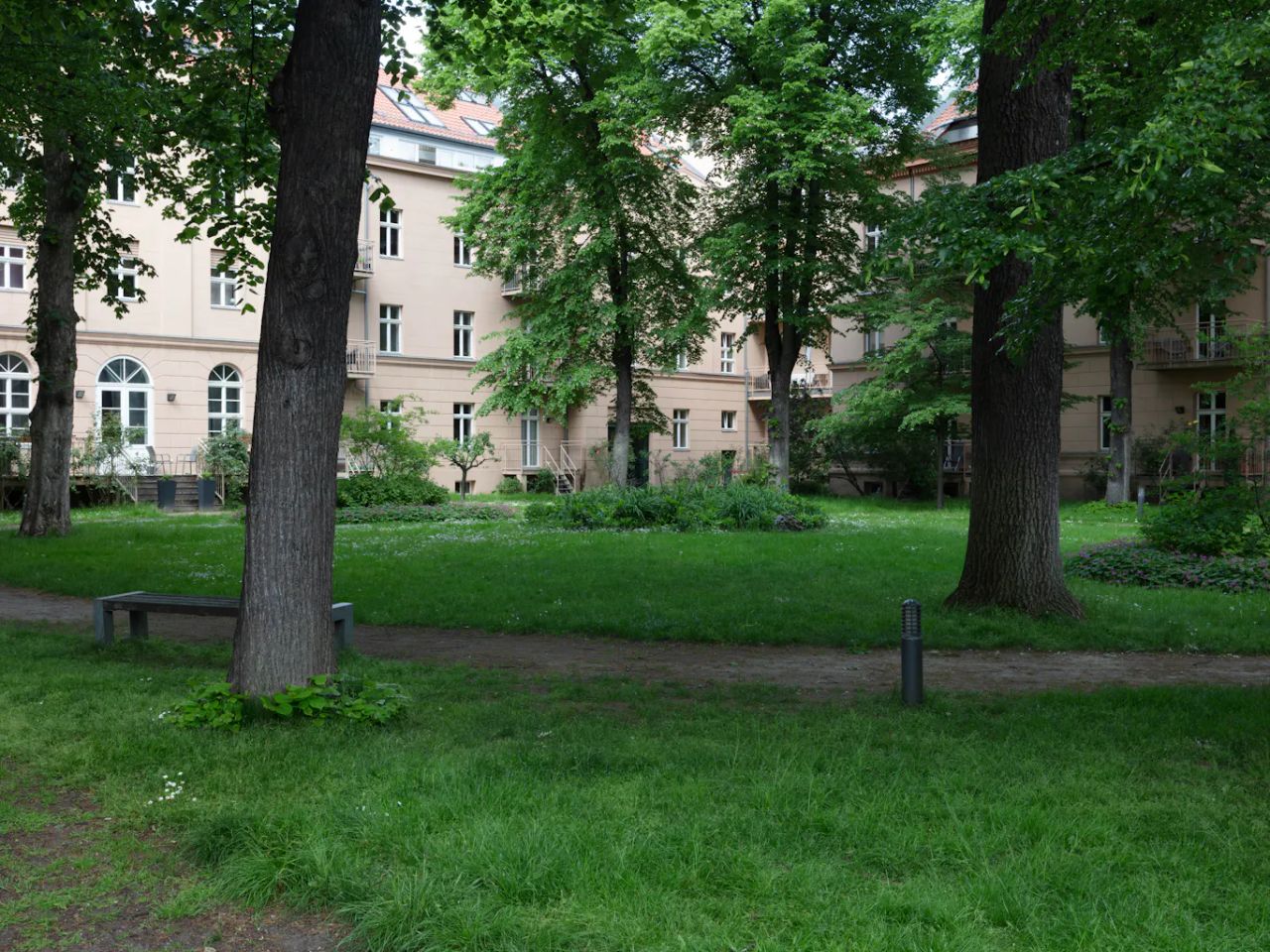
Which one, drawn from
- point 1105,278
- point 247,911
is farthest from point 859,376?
point 247,911

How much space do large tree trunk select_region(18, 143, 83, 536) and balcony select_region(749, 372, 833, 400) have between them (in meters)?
27.2

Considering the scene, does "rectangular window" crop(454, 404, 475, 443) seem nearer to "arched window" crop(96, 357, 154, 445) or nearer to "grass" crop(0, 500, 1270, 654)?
"arched window" crop(96, 357, 154, 445)

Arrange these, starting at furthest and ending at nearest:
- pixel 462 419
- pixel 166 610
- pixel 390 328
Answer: pixel 462 419
pixel 390 328
pixel 166 610

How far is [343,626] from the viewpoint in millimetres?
8898

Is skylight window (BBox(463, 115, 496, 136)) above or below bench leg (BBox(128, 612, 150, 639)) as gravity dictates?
above

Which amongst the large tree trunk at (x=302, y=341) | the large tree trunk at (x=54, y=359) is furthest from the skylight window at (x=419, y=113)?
the large tree trunk at (x=302, y=341)

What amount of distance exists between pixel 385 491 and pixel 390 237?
15.5 metres

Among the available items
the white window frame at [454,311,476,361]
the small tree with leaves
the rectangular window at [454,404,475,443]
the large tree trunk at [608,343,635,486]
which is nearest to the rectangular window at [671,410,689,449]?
the rectangular window at [454,404,475,443]

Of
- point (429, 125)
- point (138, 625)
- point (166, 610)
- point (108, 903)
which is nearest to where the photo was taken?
point (108, 903)

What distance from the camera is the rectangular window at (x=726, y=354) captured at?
157 feet

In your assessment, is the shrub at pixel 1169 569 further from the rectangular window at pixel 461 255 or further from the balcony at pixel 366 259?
the rectangular window at pixel 461 255

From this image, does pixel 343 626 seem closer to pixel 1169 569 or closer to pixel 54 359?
pixel 1169 569

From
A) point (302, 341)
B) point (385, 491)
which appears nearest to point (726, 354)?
point (385, 491)

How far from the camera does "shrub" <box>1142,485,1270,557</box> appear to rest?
14.2 meters
